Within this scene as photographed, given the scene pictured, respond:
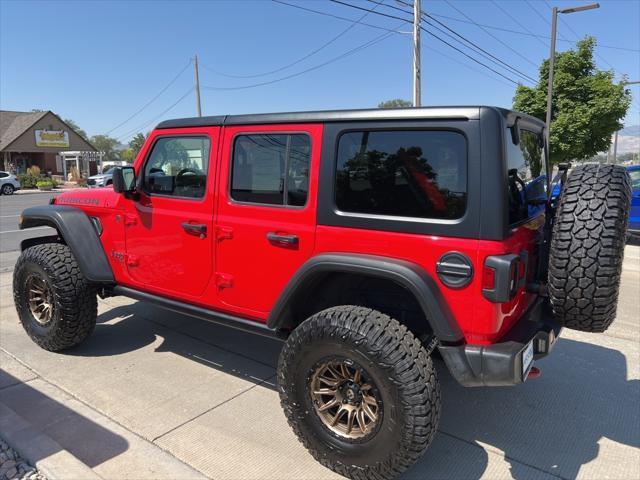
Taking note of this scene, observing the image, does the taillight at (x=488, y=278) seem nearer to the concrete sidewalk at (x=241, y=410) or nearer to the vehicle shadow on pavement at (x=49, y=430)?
the concrete sidewalk at (x=241, y=410)

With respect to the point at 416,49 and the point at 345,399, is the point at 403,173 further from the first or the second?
the point at 416,49

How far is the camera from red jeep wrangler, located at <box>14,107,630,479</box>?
7.34 feet

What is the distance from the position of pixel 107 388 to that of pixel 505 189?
298 centimetres

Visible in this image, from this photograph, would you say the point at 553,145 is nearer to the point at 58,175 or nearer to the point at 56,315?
the point at 56,315

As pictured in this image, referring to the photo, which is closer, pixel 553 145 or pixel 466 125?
pixel 466 125

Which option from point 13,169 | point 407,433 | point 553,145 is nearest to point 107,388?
point 407,433

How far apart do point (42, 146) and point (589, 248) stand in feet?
159

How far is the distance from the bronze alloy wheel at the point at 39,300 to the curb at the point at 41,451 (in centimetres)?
116

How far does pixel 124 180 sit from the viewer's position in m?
3.50


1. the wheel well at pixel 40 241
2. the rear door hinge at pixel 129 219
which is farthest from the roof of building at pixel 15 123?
the rear door hinge at pixel 129 219

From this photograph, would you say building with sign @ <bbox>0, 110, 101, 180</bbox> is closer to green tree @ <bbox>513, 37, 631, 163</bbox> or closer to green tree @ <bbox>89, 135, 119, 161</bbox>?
green tree @ <bbox>513, 37, 631, 163</bbox>

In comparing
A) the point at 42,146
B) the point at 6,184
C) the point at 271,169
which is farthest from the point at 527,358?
the point at 42,146

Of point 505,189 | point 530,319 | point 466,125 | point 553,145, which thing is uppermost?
point 553,145

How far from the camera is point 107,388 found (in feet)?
11.2
